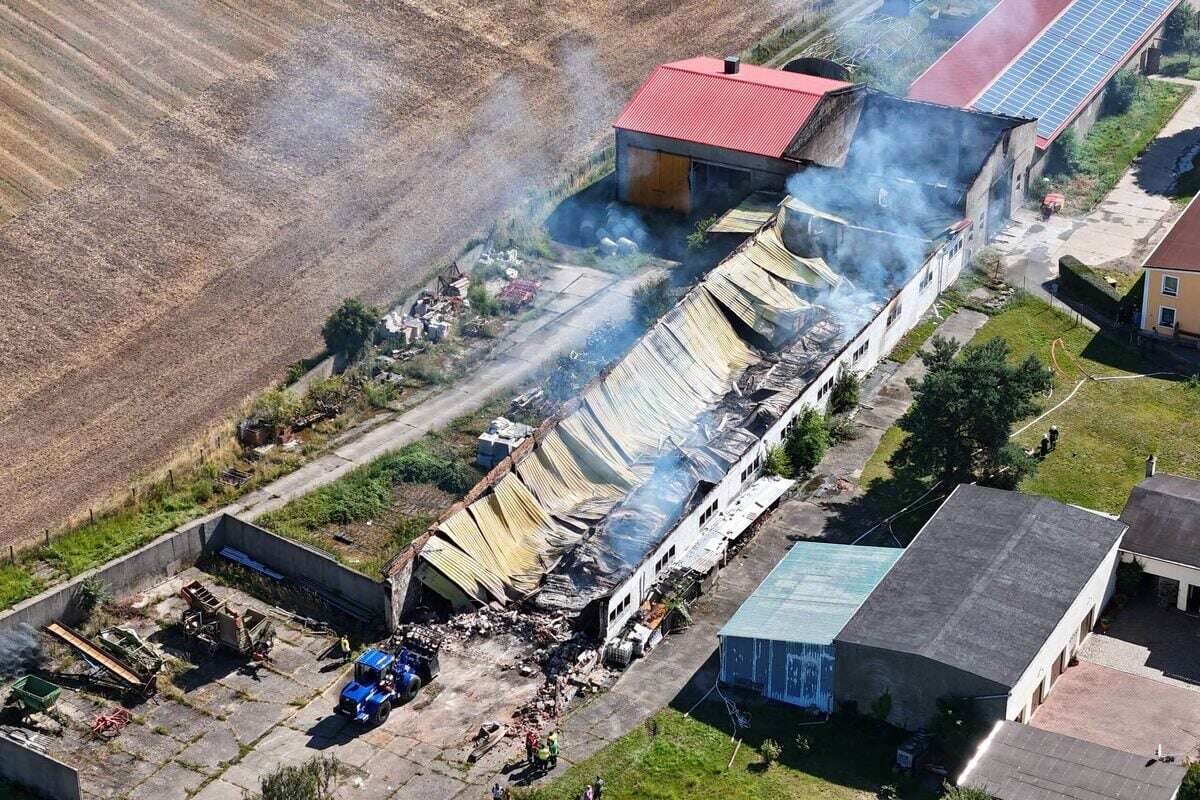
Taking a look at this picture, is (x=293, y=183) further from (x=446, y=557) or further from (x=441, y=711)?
(x=441, y=711)

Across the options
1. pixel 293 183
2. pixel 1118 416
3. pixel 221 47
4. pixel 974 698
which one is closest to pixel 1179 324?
pixel 1118 416

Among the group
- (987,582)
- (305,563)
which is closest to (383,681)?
(305,563)

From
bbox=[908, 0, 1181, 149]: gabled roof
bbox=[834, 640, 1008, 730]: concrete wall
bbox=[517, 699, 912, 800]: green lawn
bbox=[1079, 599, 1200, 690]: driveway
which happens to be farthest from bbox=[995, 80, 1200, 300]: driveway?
bbox=[517, 699, 912, 800]: green lawn

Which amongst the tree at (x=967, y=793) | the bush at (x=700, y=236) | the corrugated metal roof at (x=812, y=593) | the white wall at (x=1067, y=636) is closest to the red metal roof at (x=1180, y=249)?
the white wall at (x=1067, y=636)

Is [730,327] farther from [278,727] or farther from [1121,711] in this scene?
[278,727]

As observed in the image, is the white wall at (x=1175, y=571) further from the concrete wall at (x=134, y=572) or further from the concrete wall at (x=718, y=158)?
the concrete wall at (x=134, y=572)

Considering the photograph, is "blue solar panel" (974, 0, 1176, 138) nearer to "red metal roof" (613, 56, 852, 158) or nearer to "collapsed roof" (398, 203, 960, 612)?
"red metal roof" (613, 56, 852, 158)
